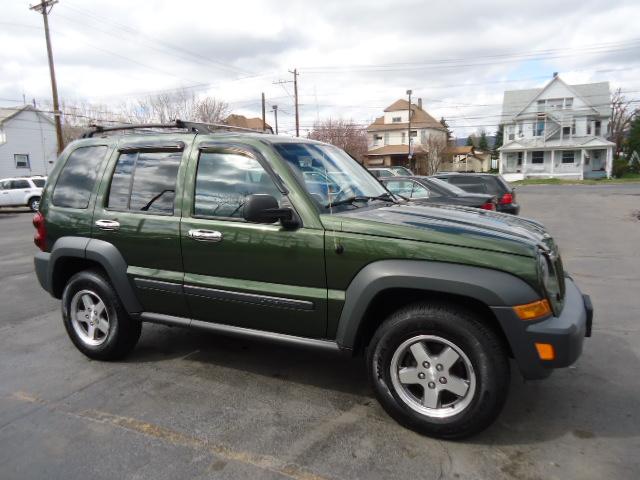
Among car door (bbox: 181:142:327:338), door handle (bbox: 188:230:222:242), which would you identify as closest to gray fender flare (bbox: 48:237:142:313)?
car door (bbox: 181:142:327:338)

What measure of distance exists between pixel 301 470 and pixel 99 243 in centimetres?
250

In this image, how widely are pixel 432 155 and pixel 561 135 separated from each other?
13.8 metres

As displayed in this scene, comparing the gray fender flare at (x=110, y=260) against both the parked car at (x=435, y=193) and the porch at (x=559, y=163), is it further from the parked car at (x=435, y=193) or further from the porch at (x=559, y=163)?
the porch at (x=559, y=163)

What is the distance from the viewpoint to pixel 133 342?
14.4 feet

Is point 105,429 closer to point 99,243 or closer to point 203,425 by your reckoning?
point 203,425

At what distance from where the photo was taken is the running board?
333 centimetres

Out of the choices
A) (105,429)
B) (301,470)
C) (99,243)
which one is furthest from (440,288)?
(99,243)

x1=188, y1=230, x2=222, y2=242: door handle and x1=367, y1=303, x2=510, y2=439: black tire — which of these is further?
x1=188, y1=230, x2=222, y2=242: door handle

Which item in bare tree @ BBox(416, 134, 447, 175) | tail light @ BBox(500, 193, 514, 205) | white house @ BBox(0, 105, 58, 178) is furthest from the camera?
bare tree @ BBox(416, 134, 447, 175)

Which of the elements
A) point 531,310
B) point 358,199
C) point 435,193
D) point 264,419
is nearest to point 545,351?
point 531,310

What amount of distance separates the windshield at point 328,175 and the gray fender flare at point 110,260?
1632mm

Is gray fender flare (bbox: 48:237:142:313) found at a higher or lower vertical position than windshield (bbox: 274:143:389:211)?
lower

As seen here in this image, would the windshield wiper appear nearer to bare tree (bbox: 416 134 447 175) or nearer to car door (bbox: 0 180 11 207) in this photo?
car door (bbox: 0 180 11 207)

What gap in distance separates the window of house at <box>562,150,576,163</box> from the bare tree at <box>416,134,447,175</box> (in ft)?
44.0
